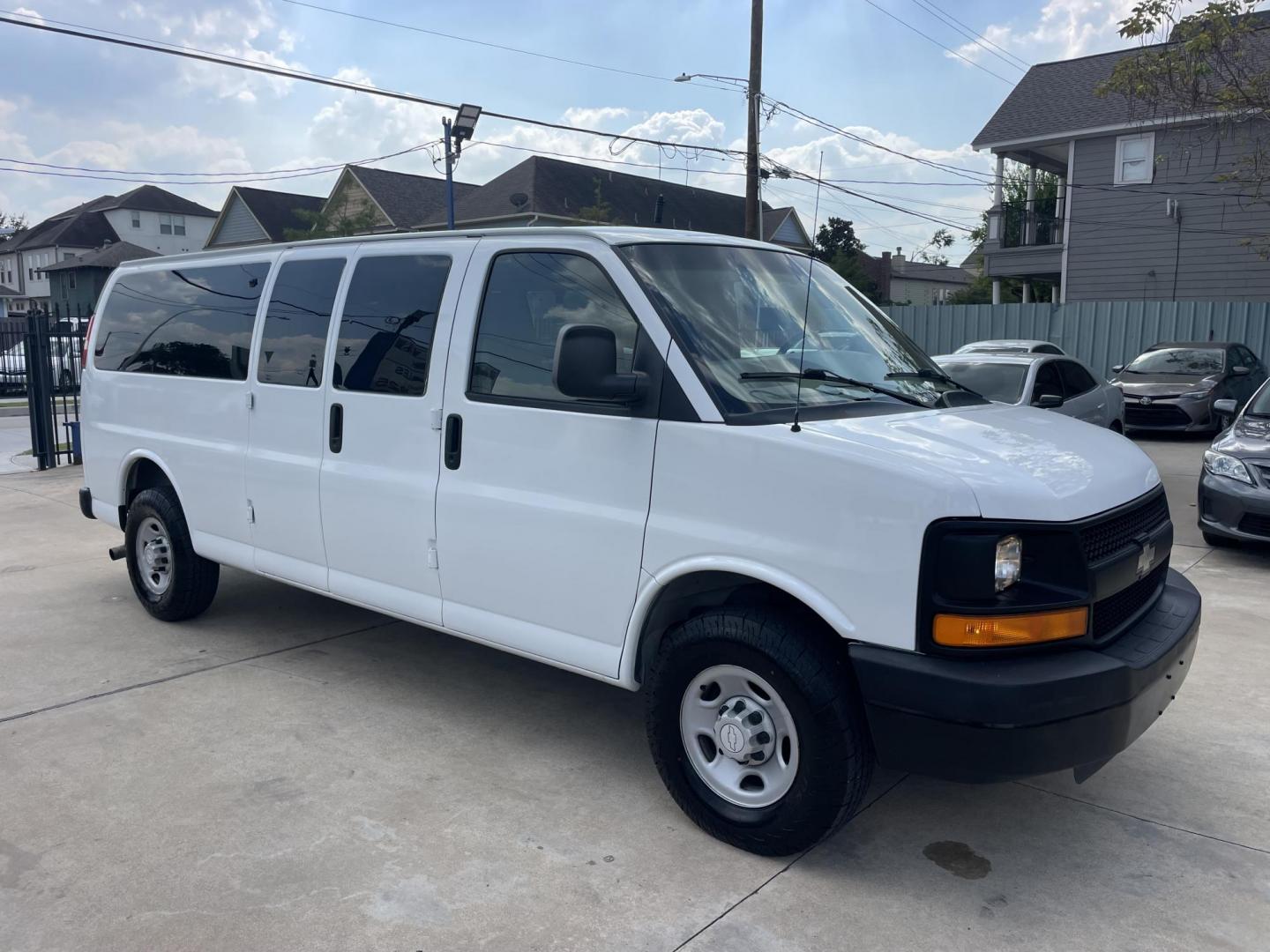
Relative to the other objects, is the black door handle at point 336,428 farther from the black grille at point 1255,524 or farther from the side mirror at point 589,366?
the black grille at point 1255,524

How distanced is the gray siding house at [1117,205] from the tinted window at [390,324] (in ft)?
68.6

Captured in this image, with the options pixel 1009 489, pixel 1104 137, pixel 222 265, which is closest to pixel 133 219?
pixel 1104 137

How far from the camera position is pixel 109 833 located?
12.2 ft

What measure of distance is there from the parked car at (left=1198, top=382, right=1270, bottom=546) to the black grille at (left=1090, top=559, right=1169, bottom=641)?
172 inches

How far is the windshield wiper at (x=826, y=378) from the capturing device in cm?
377

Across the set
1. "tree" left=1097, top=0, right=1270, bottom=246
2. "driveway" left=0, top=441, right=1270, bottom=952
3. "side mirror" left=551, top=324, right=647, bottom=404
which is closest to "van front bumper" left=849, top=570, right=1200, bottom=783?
"driveway" left=0, top=441, right=1270, bottom=952

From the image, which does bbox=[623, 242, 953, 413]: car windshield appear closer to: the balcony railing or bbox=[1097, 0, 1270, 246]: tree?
bbox=[1097, 0, 1270, 246]: tree

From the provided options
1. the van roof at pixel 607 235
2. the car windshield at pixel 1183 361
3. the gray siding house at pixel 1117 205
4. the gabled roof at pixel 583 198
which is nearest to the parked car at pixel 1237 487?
the van roof at pixel 607 235

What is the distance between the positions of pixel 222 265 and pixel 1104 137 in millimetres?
23231

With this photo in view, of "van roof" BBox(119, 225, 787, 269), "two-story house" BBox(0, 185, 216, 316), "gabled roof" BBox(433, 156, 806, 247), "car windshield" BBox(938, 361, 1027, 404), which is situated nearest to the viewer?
"van roof" BBox(119, 225, 787, 269)

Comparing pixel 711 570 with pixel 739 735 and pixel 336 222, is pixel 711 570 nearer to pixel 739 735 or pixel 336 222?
pixel 739 735

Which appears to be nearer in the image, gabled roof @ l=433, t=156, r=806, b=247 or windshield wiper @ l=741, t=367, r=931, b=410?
windshield wiper @ l=741, t=367, r=931, b=410

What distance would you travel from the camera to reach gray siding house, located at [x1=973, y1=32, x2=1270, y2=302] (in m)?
22.3

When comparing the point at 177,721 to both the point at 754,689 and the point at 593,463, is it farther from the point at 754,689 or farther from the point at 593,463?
the point at 754,689
